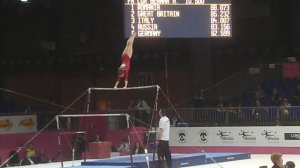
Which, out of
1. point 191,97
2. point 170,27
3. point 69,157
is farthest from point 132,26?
point 191,97

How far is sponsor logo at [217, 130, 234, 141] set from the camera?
26734 millimetres

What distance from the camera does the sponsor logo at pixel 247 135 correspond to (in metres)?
26.4

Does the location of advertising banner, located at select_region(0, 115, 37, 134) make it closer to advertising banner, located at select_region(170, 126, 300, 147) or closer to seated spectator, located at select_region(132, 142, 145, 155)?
seated spectator, located at select_region(132, 142, 145, 155)

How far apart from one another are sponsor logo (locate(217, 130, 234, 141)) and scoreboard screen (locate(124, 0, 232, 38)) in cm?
514

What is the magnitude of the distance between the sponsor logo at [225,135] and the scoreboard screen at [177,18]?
16.9ft

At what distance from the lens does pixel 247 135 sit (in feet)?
86.8

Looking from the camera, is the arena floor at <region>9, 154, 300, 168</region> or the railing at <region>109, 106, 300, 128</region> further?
the railing at <region>109, 106, 300, 128</region>

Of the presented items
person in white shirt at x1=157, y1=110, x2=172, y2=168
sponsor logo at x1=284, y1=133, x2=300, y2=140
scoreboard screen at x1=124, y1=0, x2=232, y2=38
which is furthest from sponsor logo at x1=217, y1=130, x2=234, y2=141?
person in white shirt at x1=157, y1=110, x2=172, y2=168

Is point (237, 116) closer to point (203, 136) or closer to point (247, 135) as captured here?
point (247, 135)

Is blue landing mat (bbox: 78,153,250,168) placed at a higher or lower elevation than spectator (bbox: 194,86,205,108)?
lower

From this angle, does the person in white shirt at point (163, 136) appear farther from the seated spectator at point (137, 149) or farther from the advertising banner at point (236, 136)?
the advertising banner at point (236, 136)

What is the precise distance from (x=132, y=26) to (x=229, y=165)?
624 centimetres

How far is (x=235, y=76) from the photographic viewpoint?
33156 millimetres

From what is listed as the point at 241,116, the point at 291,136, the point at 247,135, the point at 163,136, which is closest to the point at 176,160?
the point at 163,136
